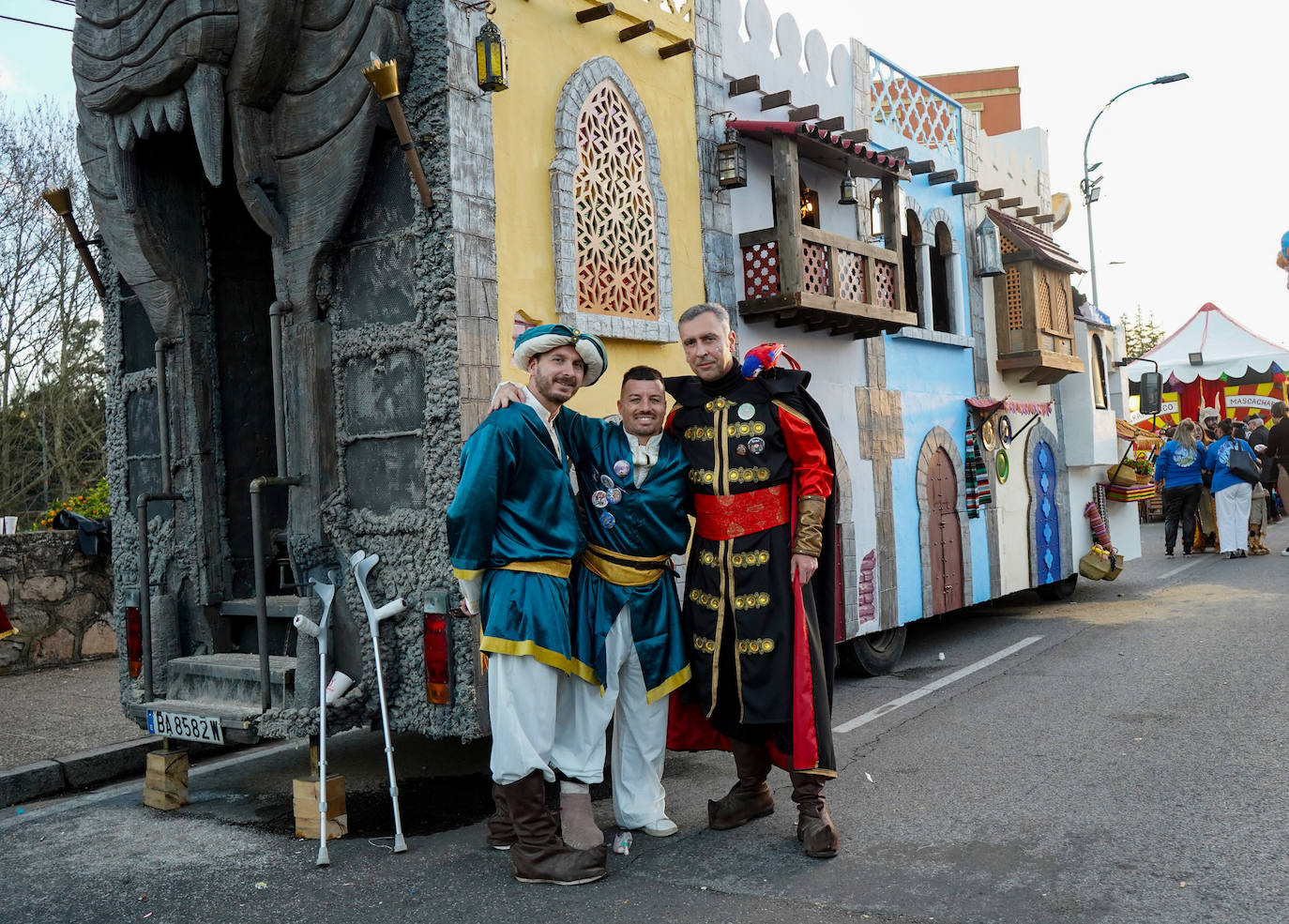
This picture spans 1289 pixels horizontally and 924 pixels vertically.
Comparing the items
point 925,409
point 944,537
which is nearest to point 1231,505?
point 944,537

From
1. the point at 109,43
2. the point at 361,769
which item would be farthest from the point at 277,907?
the point at 109,43

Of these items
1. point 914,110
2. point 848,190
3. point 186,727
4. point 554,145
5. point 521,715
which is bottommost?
point 186,727

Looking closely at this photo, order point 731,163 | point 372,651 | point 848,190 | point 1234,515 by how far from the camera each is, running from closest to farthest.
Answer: point 372,651, point 731,163, point 848,190, point 1234,515

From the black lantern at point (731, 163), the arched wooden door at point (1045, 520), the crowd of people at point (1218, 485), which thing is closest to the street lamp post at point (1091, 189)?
the crowd of people at point (1218, 485)

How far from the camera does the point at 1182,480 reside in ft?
55.1

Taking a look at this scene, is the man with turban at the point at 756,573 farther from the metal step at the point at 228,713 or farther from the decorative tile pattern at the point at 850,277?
the decorative tile pattern at the point at 850,277

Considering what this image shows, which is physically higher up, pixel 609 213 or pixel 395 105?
pixel 395 105

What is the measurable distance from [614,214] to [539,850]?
11.8ft

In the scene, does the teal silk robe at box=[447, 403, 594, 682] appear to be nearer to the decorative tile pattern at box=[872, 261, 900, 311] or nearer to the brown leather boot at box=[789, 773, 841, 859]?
the brown leather boot at box=[789, 773, 841, 859]

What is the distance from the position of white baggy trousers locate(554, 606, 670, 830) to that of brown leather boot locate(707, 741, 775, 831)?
256mm

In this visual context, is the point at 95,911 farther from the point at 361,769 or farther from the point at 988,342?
the point at 988,342

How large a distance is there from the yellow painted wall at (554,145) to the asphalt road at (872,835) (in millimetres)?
2285

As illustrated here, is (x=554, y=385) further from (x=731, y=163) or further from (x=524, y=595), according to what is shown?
(x=731, y=163)

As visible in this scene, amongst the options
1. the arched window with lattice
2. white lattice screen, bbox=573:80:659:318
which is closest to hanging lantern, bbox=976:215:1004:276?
the arched window with lattice
